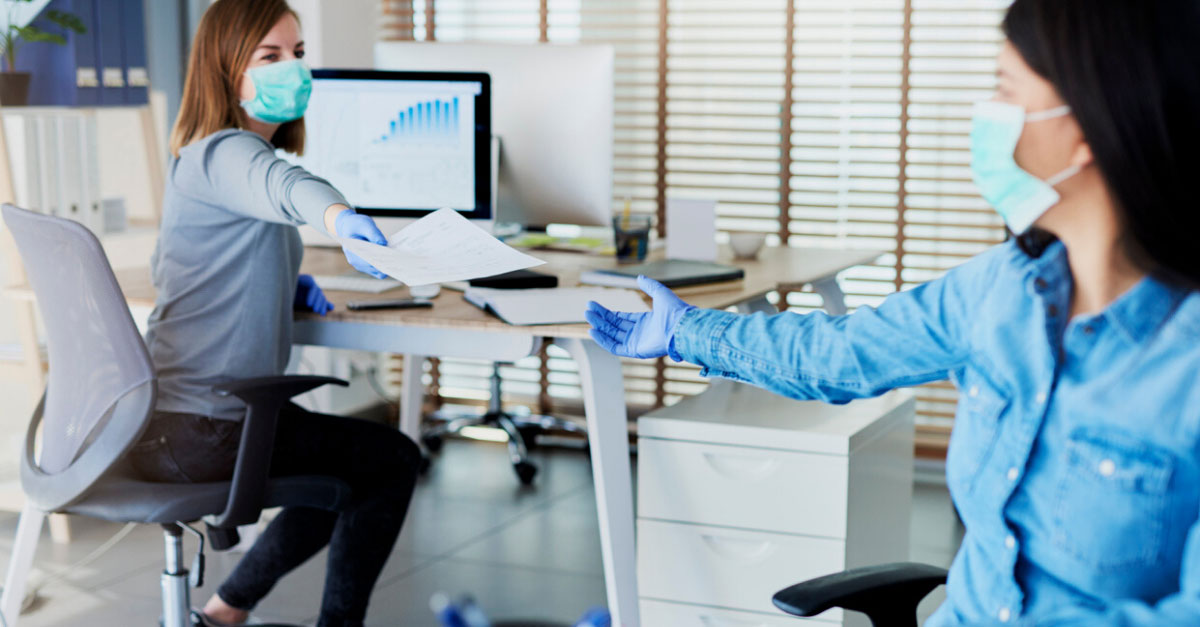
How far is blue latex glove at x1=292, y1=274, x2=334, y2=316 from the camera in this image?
2.31 metres

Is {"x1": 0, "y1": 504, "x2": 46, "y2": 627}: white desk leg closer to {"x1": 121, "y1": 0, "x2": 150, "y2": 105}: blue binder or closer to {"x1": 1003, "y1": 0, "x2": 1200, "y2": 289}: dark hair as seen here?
{"x1": 121, "y1": 0, "x2": 150, "y2": 105}: blue binder

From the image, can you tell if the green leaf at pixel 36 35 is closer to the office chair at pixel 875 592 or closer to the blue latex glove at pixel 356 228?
the blue latex glove at pixel 356 228

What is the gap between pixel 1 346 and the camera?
125 inches

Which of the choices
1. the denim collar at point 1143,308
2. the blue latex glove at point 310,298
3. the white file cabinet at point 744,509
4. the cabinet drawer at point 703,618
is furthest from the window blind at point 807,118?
the denim collar at point 1143,308

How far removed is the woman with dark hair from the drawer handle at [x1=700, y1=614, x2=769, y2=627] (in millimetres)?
987

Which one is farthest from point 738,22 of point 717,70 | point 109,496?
point 109,496

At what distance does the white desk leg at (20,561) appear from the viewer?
93.4 inches

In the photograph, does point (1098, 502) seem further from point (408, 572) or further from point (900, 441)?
point (408, 572)

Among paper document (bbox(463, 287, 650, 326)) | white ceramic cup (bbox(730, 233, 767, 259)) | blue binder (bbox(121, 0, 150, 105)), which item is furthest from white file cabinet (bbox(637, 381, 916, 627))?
blue binder (bbox(121, 0, 150, 105))

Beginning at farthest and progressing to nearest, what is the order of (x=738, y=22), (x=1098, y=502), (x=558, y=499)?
(x=738, y=22) → (x=558, y=499) → (x=1098, y=502)

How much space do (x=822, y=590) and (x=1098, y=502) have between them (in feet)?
1.06

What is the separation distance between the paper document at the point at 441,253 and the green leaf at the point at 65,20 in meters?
1.90

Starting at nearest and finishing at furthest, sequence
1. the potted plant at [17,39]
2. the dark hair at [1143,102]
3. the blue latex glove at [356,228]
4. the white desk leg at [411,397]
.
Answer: the dark hair at [1143,102] < the blue latex glove at [356,228] < the potted plant at [17,39] < the white desk leg at [411,397]

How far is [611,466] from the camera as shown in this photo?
2.29 metres
